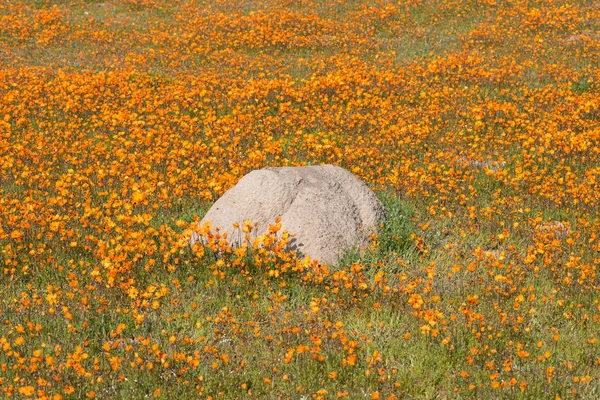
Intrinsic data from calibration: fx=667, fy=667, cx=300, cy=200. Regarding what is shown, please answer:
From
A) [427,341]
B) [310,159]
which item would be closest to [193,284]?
[427,341]

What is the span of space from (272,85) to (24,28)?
11211 mm

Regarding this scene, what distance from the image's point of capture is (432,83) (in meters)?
15.1

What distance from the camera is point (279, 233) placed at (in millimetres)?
7559

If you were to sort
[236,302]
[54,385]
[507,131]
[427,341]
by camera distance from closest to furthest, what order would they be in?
[54,385]
[427,341]
[236,302]
[507,131]

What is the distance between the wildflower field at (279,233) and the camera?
545 cm

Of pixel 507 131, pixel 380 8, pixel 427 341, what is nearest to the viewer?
pixel 427 341

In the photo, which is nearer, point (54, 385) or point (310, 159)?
point (54, 385)

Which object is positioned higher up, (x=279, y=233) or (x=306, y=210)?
(x=306, y=210)

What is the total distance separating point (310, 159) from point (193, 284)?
4.35 meters

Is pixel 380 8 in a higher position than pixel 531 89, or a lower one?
higher

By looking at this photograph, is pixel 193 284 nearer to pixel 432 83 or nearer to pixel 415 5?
pixel 432 83

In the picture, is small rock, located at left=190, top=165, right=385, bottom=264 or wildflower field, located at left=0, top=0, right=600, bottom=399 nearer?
wildflower field, located at left=0, top=0, right=600, bottom=399

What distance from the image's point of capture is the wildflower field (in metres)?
5.45

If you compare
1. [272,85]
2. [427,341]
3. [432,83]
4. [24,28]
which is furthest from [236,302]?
[24,28]
